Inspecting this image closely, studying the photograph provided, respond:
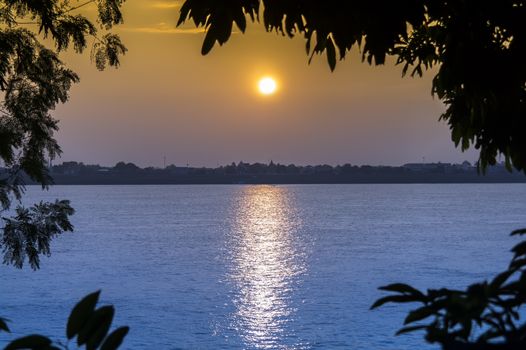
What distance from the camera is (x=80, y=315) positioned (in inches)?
102

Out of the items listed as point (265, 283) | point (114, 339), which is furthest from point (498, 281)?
point (265, 283)

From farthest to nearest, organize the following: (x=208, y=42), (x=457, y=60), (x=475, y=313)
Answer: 1. (x=457, y=60)
2. (x=208, y=42)
3. (x=475, y=313)

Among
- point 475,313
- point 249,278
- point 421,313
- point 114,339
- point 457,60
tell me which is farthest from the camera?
point 249,278

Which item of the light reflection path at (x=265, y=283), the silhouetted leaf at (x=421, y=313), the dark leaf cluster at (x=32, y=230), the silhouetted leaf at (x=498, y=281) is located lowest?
the light reflection path at (x=265, y=283)

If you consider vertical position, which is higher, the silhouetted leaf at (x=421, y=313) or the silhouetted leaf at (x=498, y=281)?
the silhouetted leaf at (x=498, y=281)

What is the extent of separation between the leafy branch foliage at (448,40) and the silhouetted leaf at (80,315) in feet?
6.27

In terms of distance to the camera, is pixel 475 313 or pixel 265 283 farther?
pixel 265 283

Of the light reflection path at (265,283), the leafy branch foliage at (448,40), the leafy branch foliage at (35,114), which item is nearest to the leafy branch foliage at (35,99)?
the leafy branch foliage at (35,114)

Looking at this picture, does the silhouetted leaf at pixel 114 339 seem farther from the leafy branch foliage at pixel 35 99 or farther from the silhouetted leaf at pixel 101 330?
the leafy branch foliage at pixel 35 99

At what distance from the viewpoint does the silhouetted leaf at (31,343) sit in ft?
8.49

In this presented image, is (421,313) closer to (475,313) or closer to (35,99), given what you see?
(475,313)

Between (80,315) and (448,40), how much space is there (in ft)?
15.8

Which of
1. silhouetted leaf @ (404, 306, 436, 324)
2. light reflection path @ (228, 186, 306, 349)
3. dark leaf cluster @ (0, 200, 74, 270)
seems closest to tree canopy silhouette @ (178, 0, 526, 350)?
silhouetted leaf @ (404, 306, 436, 324)

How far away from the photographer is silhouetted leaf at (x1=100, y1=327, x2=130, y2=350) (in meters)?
2.55
